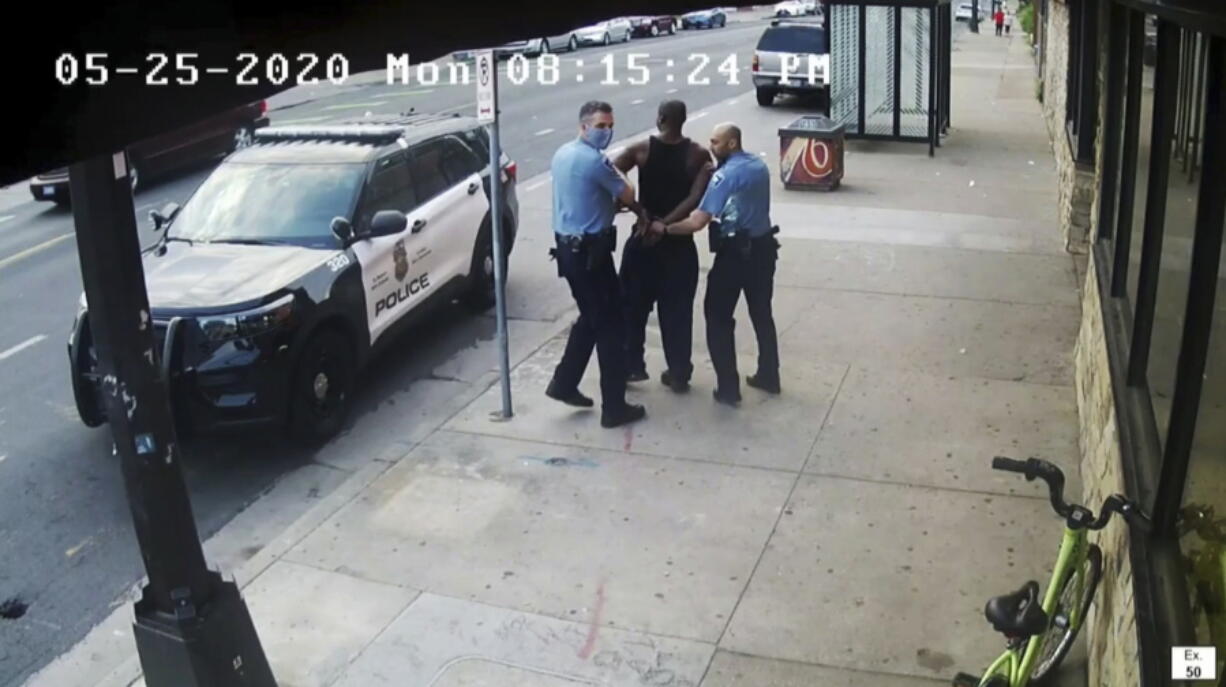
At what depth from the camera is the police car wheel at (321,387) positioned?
8070mm

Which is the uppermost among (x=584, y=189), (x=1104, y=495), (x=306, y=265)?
(x=584, y=189)

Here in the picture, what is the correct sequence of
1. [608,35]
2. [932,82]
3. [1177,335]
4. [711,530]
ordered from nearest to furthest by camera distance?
[1177,335] < [711,530] < [932,82] < [608,35]

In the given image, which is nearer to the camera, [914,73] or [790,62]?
[914,73]

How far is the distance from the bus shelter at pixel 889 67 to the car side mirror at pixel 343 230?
9.84 metres

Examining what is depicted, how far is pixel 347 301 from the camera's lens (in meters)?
8.52

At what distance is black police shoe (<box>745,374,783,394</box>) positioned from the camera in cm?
841

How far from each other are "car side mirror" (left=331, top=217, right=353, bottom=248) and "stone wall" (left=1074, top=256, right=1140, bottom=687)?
4.68m

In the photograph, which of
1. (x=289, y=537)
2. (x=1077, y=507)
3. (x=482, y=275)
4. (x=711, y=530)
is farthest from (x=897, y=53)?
(x=1077, y=507)

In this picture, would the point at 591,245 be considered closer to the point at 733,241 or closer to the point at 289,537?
the point at 733,241

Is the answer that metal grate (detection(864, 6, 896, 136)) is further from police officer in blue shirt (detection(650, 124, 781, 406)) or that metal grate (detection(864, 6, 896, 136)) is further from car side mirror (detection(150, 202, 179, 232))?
car side mirror (detection(150, 202, 179, 232))

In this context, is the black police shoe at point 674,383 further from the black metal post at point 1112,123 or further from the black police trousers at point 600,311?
the black metal post at point 1112,123

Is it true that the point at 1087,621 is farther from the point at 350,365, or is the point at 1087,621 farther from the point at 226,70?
the point at 350,365

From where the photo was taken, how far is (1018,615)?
4.43 metres

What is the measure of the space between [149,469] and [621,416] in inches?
146
